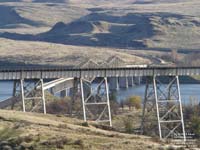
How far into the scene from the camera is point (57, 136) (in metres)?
57.6

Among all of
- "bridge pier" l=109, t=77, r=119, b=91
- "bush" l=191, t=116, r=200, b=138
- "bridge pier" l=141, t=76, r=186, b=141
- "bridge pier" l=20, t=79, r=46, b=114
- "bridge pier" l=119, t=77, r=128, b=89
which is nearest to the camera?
"bridge pier" l=20, t=79, r=46, b=114

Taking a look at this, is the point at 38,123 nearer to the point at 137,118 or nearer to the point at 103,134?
the point at 103,134

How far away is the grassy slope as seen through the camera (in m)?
54.7

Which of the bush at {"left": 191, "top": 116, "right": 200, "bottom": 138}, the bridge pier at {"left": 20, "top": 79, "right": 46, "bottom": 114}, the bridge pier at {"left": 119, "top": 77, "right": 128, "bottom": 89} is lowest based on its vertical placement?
the bridge pier at {"left": 119, "top": 77, "right": 128, "bottom": 89}

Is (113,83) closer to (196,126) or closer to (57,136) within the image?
(196,126)

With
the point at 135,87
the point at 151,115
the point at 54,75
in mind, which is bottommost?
the point at 135,87

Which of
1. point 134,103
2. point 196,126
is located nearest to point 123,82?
point 134,103

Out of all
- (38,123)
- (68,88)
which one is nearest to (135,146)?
(38,123)

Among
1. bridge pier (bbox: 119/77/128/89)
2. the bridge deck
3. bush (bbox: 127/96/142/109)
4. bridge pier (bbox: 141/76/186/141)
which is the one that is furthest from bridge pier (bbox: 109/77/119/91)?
the bridge deck

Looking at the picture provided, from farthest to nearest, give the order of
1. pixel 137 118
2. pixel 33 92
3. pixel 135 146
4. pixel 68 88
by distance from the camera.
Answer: pixel 68 88 < pixel 137 118 < pixel 33 92 < pixel 135 146

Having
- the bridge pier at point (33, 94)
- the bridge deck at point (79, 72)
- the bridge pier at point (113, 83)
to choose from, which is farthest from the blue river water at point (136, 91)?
the bridge deck at point (79, 72)

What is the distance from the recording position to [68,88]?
5797 inches

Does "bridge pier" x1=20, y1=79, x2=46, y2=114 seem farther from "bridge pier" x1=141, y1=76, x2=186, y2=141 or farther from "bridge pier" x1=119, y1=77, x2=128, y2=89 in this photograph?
"bridge pier" x1=119, y1=77, x2=128, y2=89

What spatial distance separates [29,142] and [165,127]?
34.0 m
